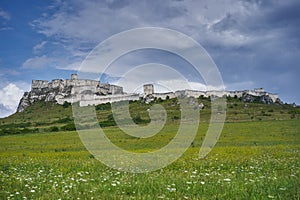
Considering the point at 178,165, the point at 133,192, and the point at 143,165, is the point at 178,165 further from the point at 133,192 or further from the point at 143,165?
the point at 133,192

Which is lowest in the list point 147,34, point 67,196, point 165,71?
point 67,196

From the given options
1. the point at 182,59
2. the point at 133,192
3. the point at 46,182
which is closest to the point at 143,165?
the point at 46,182

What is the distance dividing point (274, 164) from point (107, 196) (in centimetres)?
948

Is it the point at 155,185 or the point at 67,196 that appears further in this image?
the point at 155,185

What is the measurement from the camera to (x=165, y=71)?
23.3 metres

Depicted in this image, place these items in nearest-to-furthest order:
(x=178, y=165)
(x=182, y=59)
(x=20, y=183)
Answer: (x=20, y=183) → (x=178, y=165) → (x=182, y=59)

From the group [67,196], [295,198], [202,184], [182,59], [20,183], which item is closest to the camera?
[295,198]

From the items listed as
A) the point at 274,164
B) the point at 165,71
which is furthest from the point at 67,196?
the point at 165,71

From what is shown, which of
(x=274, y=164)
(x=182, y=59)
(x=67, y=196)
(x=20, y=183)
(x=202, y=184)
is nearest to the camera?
(x=67, y=196)

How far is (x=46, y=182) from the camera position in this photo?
37.8 feet

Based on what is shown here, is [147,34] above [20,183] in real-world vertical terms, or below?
above

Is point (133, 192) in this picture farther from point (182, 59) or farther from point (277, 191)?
point (182, 59)

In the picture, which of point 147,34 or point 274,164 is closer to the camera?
point 274,164

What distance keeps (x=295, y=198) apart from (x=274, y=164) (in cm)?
783
